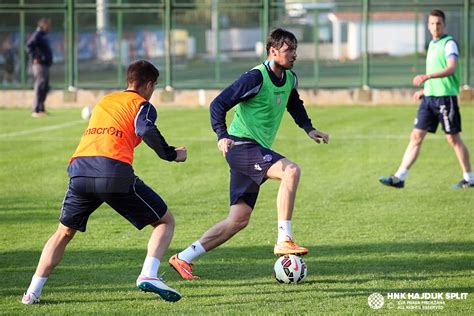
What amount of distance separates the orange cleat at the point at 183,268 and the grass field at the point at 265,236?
0.25 feet

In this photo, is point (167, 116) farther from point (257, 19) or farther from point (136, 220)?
point (136, 220)

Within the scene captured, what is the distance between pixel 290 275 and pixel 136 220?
1.34m

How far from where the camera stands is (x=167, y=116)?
2506cm

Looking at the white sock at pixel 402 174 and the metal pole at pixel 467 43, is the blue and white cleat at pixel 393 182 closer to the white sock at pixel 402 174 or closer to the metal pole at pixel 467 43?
the white sock at pixel 402 174

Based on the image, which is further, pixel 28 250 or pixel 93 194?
pixel 28 250

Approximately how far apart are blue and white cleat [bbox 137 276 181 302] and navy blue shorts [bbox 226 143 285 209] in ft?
4.57

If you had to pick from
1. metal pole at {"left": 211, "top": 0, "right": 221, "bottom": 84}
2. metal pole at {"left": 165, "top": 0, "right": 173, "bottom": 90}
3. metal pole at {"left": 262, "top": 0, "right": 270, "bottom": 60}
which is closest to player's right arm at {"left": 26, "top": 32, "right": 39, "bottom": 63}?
Answer: metal pole at {"left": 165, "top": 0, "right": 173, "bottom": 90}

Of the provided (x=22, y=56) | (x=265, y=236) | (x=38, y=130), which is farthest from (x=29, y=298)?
(x=22, y=56)

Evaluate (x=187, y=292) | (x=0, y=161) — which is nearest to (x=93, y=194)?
(x=187, y=292)

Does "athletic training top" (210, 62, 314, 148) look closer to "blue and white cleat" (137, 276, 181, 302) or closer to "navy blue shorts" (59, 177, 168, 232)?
"navy blue shorts" (59, 177, 168, 232)

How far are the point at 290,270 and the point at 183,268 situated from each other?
2.87 ft

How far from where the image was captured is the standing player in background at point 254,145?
8.41 metres

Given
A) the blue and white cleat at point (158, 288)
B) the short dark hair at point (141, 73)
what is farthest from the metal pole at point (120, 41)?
the blue and white cleat at point (158, 288)

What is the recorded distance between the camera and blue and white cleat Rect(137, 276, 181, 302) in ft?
24.1
